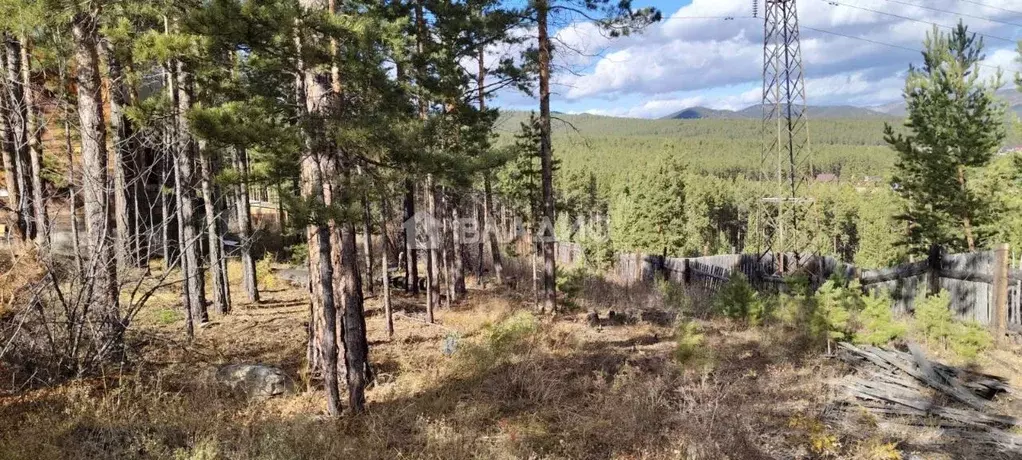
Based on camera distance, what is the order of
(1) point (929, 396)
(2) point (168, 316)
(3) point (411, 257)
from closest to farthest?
(1) point (929, 396) → (2) point (168, 316) → (3) point (411, 257)

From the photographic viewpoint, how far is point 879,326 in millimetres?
8719

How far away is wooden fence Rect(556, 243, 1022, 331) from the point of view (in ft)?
33.4

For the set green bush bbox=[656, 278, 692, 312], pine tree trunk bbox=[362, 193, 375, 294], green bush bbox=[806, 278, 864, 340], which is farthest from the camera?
green bush bbox=[656, 278, 692, 312]

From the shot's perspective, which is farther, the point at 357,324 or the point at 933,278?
the point at 933,278

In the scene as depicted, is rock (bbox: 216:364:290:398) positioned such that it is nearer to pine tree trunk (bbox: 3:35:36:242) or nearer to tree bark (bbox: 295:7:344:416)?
tree bark (bbox: 295:7:344:416)

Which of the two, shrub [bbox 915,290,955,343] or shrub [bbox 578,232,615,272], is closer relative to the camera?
shrub [bbox 915,290,955,343]

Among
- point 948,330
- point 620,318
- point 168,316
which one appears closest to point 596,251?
point 620,318

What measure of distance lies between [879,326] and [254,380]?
927 cm

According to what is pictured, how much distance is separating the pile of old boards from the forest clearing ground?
425 mm

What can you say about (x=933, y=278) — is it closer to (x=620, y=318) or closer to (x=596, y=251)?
(x=620, y=318)

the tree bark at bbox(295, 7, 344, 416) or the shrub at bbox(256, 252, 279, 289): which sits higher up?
the tree bark at bbox(295, 7, 344, 416)

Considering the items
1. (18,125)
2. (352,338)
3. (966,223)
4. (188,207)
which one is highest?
(18,125)

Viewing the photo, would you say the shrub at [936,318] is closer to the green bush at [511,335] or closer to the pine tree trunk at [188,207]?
the green bush at [511,335]

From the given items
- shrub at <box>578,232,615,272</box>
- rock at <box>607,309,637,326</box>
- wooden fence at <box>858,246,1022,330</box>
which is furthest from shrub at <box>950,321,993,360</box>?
shrub at <box>578,232,615,272</box>
